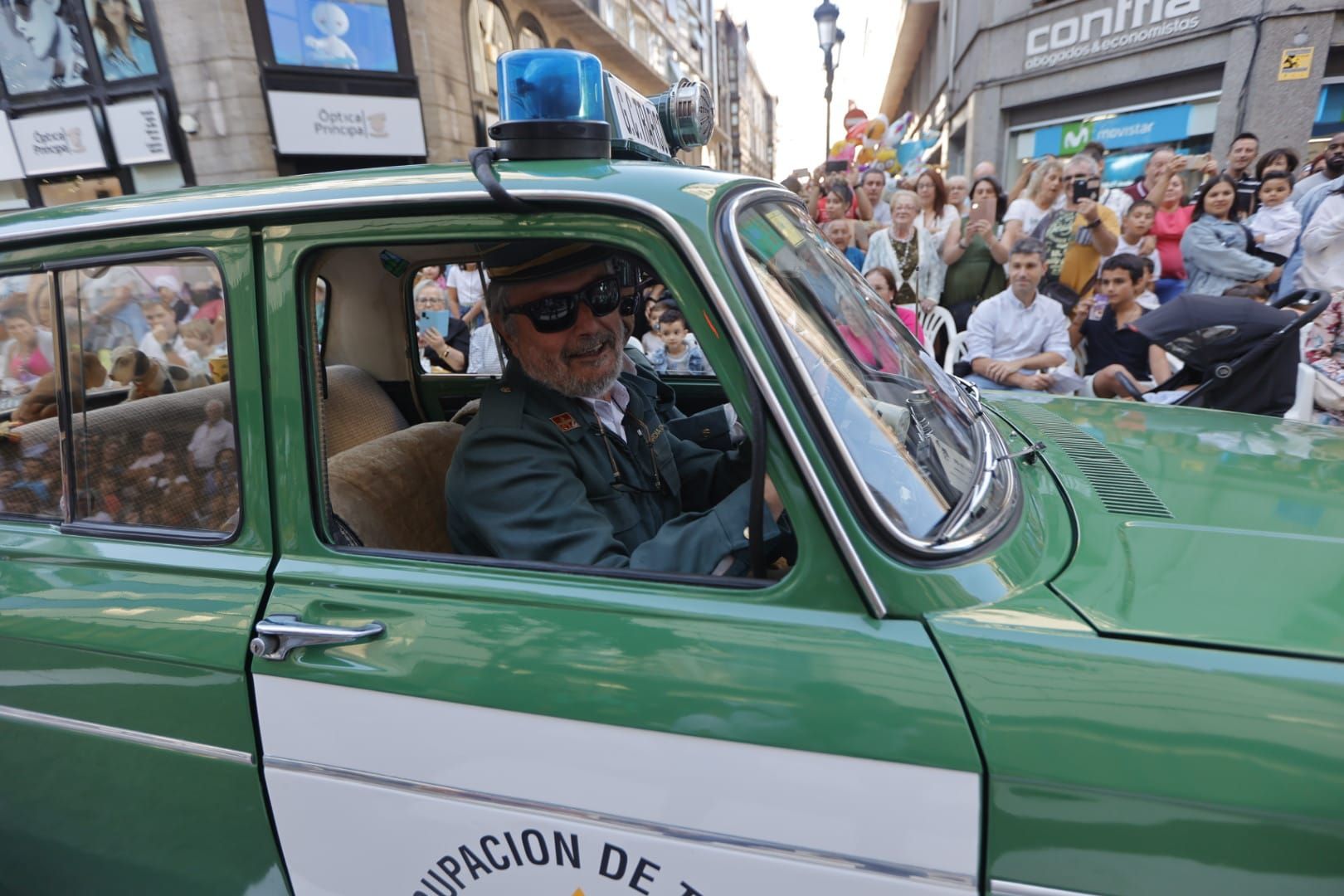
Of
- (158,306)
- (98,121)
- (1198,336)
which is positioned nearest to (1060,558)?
(158,306)

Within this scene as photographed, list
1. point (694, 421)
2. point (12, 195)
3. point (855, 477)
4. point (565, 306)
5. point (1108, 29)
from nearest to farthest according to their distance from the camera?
1. point (855, 477)
2. point (565, 306)
3. point (694, 421)
4. point (1108, 29)
5. point (12, 195)

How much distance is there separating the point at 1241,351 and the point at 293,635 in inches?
125

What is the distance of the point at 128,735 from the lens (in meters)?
1.38

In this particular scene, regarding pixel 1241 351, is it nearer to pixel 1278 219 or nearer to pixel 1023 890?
pixel 1023 890

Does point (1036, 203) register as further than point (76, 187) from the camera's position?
No

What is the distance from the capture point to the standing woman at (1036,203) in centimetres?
594

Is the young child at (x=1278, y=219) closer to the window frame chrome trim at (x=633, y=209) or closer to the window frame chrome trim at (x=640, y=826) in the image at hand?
the window frame chrome trim at (x=633, y=209)

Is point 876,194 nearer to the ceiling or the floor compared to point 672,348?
nearer to the ceiling

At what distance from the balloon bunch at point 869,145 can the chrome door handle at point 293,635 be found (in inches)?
438

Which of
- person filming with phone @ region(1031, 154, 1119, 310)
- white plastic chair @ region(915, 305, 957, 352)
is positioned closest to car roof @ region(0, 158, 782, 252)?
white plastic chair @ region(915, 305, 957, 352)

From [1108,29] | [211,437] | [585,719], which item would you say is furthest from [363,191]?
[1108,29]

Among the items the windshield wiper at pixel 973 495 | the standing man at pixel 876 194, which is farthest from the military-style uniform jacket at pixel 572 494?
the standing man at pixel 876 194

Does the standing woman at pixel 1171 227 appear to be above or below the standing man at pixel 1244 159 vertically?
below

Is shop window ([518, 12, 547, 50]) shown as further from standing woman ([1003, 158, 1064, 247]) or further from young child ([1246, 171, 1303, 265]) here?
young child ([1246, 171, 1303, 265])
